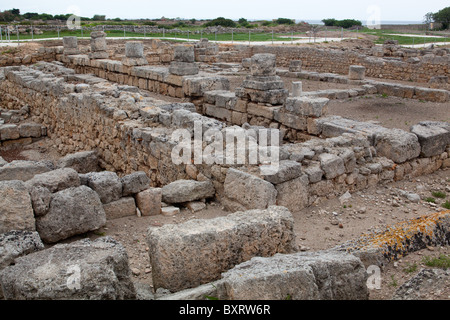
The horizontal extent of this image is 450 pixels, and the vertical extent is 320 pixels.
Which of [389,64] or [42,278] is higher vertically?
[389,64]

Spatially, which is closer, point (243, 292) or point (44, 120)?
point (243, 292)

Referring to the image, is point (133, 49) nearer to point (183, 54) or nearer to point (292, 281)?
point (183, 54)

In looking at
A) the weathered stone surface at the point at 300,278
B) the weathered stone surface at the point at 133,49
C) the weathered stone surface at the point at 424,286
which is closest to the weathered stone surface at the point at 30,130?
the weathered stone surface at the point at 133,49

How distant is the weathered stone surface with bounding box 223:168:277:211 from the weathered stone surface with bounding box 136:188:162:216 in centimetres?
98

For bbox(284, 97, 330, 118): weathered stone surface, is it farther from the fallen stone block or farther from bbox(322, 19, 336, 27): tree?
bbox(322, 19, 336, 27): tree

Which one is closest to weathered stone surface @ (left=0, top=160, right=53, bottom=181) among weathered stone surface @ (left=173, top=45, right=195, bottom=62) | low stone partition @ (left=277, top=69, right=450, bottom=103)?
weathered stone surface @ (left=173, top=45, right=195, bottom=62)

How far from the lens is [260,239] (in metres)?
4.10

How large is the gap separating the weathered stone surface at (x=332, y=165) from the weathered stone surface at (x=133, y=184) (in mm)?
2770

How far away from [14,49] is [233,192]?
20.5m

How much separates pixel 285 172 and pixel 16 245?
354 cm

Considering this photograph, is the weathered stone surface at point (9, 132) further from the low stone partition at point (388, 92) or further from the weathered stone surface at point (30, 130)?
the low stone partition at point (388, 92)

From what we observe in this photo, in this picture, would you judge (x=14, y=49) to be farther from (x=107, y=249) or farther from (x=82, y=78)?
(x=107, y=249)

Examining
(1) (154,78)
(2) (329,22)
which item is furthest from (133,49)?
(2) (329,22)
